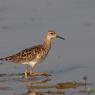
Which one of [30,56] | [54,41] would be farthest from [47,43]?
[54,41]

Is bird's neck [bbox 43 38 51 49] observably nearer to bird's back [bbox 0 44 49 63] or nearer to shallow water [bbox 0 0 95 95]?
bird's back [bbox 0 44 49 63]

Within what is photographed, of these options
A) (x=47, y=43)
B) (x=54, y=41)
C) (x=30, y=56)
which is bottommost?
(x=30, y=56)

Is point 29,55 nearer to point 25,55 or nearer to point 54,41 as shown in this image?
point 25,55

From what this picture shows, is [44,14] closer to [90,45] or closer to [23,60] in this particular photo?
[90,45]

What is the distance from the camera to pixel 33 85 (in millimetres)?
16156

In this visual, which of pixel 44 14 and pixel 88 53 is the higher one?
pixel 44 14

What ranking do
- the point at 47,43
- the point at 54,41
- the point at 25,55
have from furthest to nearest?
1. the point at 54,41
2. the point at 47,43
3. the point at 25,55

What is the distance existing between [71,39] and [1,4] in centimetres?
540

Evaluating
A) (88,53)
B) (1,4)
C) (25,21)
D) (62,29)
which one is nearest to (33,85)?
(88,53)

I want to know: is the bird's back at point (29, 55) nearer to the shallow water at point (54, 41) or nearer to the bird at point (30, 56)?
the bird at point (30, 56)

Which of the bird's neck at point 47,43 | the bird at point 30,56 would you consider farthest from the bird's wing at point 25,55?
the bird's neck at point 47,43

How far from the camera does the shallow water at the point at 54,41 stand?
1616cm

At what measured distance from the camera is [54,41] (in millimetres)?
20391

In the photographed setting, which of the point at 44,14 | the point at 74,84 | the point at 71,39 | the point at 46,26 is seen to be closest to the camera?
the point at 74,84
